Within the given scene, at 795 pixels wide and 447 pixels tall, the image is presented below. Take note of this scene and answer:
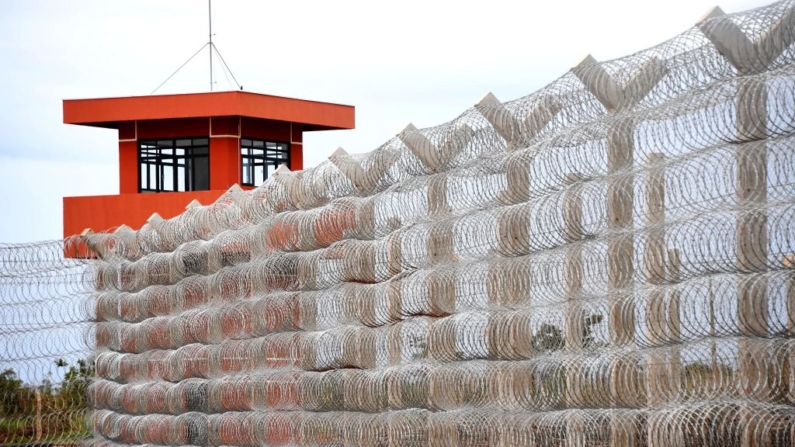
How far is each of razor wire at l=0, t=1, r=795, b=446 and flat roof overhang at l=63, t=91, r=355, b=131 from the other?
14.3 metres

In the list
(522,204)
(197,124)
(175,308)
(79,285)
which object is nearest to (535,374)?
(522,204)

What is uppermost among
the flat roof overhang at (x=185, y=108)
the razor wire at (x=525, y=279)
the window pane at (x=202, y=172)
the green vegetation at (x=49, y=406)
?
the flat roof overhang at (x=185, y=108)

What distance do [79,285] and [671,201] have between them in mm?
9307

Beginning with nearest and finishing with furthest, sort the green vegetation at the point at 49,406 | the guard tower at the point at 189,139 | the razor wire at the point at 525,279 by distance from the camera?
the razor wire at the point at 525,279, the green vegetation at the point at 49,406, the guard tower at the point at 189,139

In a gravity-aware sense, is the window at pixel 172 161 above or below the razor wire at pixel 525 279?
above

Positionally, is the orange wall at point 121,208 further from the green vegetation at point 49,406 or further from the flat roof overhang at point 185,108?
the green vegetation at point 49,406

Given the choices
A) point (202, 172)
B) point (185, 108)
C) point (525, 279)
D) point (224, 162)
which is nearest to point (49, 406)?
point (525, 279)

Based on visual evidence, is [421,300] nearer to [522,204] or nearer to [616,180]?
[522,204]

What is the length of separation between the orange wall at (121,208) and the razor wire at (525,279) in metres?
12.7

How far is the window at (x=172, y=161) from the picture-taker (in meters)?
27.5

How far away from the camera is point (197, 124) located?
27.4 meters

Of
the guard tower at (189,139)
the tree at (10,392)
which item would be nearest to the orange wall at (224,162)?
the guard tower at (189,139)

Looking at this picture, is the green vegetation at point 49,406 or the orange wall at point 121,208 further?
the orange wall at point 121,208

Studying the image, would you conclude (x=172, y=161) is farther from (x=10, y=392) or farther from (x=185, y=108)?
(x=10, y=392)
